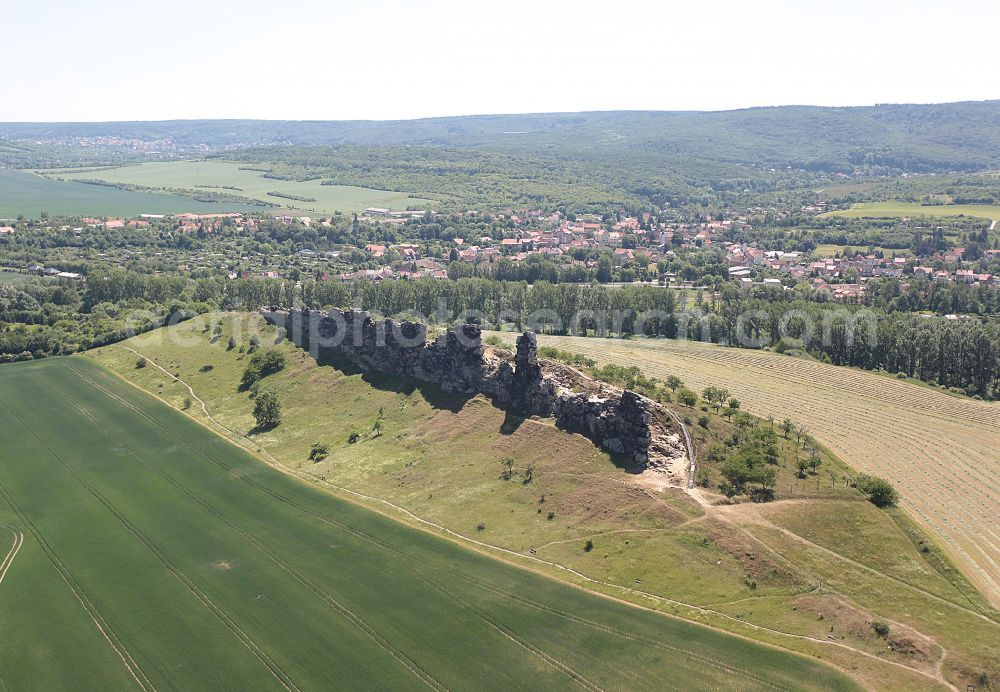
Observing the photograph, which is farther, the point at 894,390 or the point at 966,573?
the point at 894,390

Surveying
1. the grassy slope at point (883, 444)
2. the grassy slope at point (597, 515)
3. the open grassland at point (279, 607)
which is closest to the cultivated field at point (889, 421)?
the grassy slope at point (883, 444)

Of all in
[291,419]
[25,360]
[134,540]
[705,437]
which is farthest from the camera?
[25,360]

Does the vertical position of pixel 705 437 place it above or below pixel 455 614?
above

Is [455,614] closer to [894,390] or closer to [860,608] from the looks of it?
[860,608]

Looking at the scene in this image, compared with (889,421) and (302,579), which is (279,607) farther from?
(889,421)

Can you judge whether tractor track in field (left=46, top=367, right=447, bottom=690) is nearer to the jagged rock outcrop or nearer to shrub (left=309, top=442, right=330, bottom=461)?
shrub (left=309, top=442, right=330, bottom=461)

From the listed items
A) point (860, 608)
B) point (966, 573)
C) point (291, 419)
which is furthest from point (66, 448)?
point (966, 573)
